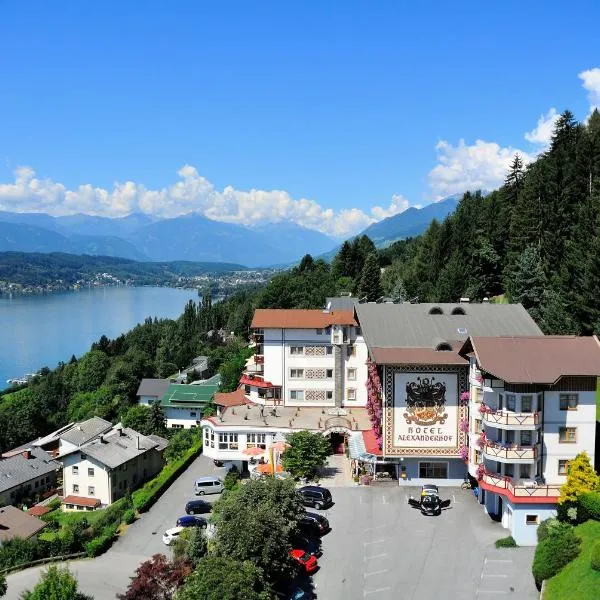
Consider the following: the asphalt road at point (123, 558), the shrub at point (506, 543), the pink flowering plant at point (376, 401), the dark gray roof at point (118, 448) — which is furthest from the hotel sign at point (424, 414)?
the dark gray roof at point (118, 448)

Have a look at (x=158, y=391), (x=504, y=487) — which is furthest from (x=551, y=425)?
(x=158, y=391)

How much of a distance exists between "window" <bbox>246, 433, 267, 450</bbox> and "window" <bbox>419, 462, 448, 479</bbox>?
30.3 feet

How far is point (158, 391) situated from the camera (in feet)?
256

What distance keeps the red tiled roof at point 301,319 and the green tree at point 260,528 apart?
17.8 meters

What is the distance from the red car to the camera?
22.8 metres

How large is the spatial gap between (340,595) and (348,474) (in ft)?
35.4

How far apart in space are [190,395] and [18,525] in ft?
100

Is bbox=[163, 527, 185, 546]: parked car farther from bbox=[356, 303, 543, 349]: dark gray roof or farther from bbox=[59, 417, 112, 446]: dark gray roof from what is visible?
bbox=[59, 417, 112, 446]: dark gray roof

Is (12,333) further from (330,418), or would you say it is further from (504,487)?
(504,487)

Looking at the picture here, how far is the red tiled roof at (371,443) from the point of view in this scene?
30.1 meters

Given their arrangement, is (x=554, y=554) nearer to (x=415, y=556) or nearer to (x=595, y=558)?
(x=595, y=558)

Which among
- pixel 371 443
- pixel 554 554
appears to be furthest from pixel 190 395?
pixel 554 554

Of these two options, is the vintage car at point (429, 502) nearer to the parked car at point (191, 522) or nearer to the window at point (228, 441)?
the parked car at point (191, 522)

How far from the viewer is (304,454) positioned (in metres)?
31.2
